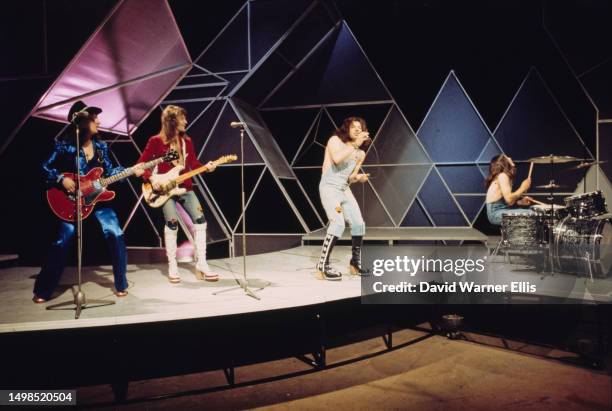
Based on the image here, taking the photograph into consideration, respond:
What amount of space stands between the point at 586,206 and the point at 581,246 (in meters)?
0.43

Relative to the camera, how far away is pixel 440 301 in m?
4.16

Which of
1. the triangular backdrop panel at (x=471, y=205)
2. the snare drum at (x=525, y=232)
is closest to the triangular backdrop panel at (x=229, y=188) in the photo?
the triangular backdrop panel at (x=471, y=205)

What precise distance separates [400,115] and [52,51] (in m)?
5.89

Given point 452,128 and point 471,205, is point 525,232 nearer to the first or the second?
point 471,205

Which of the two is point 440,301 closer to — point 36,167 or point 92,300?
point 92,300

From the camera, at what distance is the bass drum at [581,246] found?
409 centimetres

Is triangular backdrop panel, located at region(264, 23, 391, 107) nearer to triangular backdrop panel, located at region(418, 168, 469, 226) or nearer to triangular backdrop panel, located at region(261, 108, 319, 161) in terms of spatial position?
triangular backdrop panel, located at region(261, 108, 319, 161)

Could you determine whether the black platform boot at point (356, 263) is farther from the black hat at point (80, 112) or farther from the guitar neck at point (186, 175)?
the black hat at point (80, 112)

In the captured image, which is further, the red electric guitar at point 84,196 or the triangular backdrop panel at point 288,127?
the triangular backdrop panel at point 288,127

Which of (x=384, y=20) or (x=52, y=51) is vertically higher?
(x=384, y=20)

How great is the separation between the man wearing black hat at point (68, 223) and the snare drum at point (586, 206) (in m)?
4.39

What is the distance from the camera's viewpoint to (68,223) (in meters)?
3.33

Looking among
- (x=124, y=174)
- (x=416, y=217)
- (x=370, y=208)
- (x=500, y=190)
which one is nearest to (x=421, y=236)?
(x=500, y=190)

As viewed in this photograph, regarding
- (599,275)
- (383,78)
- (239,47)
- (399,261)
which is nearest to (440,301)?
(399,261)
